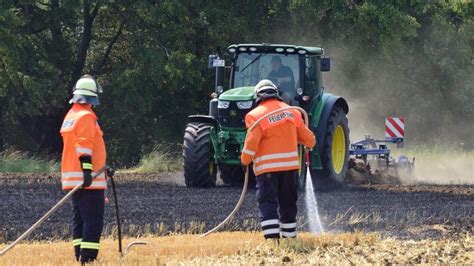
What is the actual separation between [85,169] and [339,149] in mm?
12126

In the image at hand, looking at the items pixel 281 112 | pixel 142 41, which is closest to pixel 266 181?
pixel 281 112

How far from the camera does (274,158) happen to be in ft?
41.8

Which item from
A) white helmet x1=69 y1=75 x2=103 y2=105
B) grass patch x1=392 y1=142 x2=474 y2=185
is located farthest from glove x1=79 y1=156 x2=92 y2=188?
grass patch x1=392 y1=142 x2=474 y2=185

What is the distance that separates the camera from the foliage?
30.0m

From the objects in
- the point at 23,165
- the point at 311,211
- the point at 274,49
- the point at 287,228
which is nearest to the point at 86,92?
the point at 287,228

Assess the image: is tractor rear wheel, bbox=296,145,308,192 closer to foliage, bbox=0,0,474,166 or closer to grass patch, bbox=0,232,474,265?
grass patch, bbox=0,232,474,265

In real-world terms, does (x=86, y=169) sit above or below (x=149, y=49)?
below

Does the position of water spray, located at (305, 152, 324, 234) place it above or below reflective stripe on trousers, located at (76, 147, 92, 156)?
below

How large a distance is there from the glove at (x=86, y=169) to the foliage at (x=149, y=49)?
17956mm

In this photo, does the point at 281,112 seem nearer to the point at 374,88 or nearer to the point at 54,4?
the point at 54,4

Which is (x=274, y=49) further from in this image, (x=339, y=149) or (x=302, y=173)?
(x=339, y=149)

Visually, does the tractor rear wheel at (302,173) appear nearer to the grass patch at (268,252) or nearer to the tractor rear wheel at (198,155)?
the tractor rear wheel at (198,155)

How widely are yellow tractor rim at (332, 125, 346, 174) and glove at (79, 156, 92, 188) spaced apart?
11723 millimetres

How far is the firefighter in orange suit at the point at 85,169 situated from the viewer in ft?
36.6
